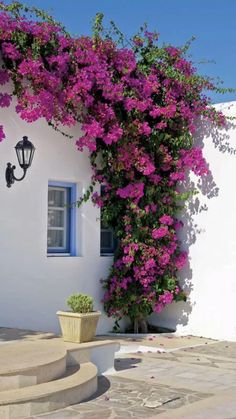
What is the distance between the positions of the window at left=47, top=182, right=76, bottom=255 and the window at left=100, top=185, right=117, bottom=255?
0.74 meters

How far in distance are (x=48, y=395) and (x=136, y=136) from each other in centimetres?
570

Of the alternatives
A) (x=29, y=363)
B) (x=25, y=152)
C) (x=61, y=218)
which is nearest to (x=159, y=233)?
(x=61, y=218)

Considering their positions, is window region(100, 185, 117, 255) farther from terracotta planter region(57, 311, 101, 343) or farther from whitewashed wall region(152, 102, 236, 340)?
terracotta planter region(57, 311, 101, 343)

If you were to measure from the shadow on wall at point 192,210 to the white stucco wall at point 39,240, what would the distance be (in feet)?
4.72

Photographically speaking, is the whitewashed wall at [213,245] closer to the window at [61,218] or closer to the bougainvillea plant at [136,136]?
the bougainvillea plant at [136,136]

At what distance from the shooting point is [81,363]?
7.14m

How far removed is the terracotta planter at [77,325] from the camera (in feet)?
24.4

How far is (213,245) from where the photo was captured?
10.9m

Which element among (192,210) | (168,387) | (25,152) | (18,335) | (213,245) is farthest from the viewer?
(192,210)

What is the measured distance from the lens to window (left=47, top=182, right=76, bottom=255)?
34.1 ft

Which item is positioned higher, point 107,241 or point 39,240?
point 107,241

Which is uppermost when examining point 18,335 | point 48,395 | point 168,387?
point 18,335

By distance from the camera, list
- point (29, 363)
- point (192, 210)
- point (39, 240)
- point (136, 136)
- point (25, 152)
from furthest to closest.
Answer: point (192, 210), point (136, 136), point (39, 240), point (25, 152), point (29, 363)

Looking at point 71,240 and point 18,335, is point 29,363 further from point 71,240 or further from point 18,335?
point 71,240
